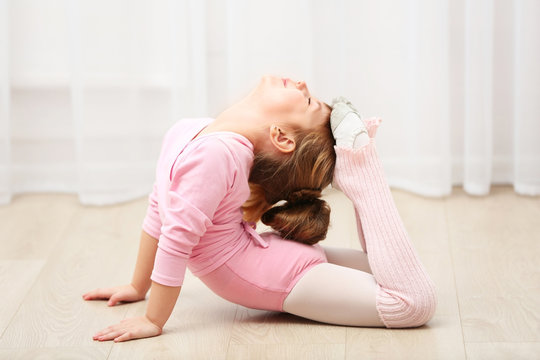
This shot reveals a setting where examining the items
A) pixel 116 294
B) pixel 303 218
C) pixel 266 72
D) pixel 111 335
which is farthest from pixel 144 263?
pixel 266 72

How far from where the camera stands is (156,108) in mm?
2246

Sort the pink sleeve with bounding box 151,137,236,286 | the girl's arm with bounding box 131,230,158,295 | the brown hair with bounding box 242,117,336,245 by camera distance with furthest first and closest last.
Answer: the girl's arm with bounding box 131,230,158,295
the brown hair with bounding box 242,117,336,245
the pink sleeve with bounding box 151,137,236,286

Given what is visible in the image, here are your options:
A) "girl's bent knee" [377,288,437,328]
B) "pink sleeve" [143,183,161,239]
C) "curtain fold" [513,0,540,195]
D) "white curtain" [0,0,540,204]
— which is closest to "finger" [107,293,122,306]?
"pink sleeve" [143,183,161,239]

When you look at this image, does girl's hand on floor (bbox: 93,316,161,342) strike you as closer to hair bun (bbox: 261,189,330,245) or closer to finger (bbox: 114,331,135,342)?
finger (bbox: 114,331,135,342)

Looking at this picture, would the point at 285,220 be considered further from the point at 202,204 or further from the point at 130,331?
the point at 130,331

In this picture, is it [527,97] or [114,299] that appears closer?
[114,299]

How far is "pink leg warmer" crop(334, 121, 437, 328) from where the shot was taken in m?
1.38

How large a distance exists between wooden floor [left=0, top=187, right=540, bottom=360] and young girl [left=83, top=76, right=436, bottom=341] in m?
0.05

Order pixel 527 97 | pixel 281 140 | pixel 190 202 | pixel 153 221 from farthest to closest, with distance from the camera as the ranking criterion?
1. pixel 527 97
2. pixel 153 221
3. pixel 281 140
4. pixel 190 202

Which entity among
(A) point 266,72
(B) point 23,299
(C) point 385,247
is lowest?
(B) point 23,299

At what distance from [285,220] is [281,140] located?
0.15 meters

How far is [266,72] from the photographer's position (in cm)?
215

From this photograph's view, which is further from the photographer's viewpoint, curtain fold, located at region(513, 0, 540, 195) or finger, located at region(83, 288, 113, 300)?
curtain fold, located at region(513, 0, 540, 195)

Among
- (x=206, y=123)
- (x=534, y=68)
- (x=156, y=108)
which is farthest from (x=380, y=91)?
(x=206, y=123)
